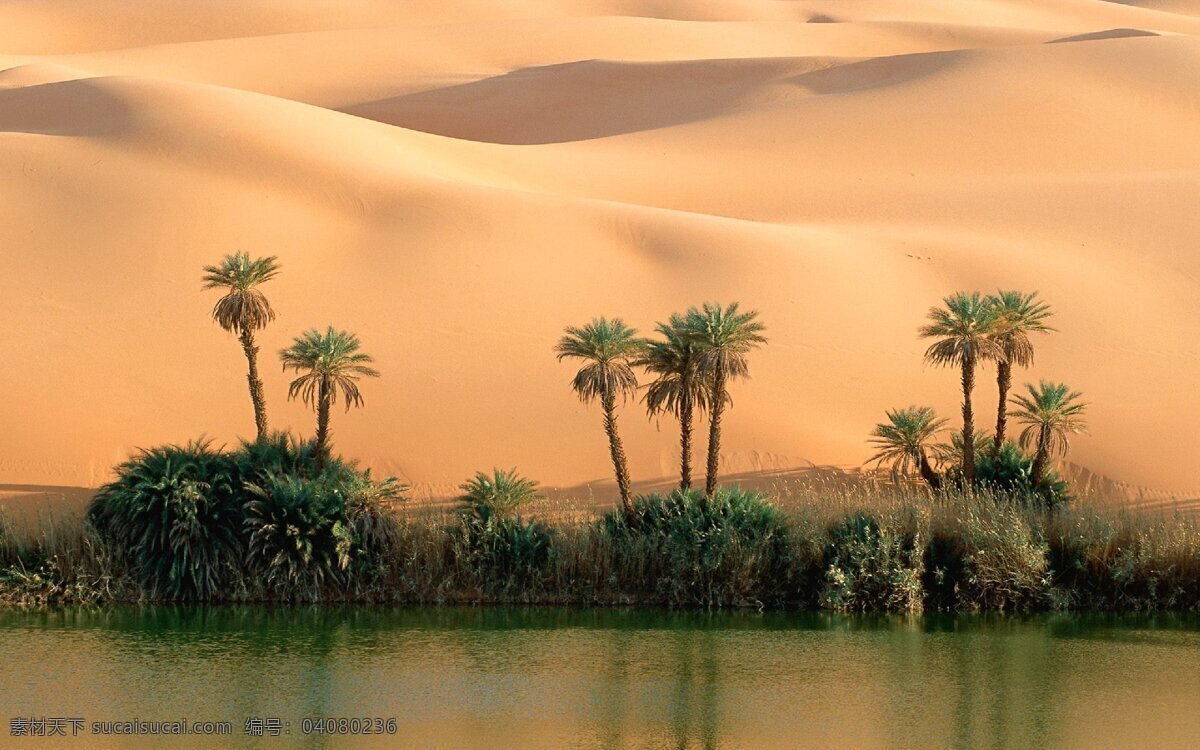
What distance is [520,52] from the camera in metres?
78.9

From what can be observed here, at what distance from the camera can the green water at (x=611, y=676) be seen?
57.8 ft

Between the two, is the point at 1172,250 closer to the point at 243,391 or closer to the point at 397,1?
the point at 243,391

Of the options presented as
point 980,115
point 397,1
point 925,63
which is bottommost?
point 980,115

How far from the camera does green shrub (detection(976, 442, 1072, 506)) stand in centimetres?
2730

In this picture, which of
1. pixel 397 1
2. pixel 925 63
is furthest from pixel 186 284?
pixel 397 1

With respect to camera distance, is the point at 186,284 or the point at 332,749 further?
the point at 186,284

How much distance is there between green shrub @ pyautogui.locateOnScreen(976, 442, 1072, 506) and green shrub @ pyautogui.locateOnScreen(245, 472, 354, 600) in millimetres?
10757

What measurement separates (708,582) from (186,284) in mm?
16441

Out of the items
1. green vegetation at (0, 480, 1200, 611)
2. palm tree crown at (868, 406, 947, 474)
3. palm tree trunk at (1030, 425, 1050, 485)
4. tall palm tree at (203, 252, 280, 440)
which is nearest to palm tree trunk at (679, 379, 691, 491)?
green vegetation at (0, 480, 1200, 611)

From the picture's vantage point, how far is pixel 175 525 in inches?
974

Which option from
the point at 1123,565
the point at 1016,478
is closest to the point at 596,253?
the point at 1016,478

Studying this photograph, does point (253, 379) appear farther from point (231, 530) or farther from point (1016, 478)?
point (1016, 478)

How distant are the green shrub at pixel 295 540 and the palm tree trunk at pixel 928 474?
33.8ft

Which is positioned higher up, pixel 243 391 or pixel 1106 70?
pixel 1106 70
